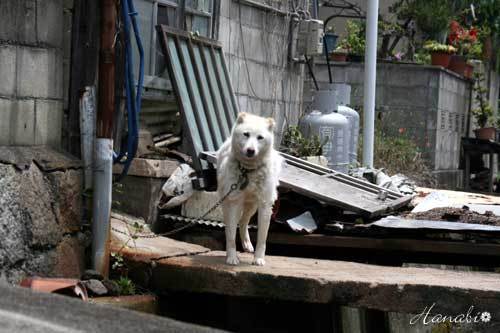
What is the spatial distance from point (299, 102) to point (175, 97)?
4747 millimetres

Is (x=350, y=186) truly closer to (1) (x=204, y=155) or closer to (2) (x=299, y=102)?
(1) (x=204, y=155)

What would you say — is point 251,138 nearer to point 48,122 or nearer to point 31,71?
point 48,122

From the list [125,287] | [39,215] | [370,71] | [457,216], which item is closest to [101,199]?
[39,215]

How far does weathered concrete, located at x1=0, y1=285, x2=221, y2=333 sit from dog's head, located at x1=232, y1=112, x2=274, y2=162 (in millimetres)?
3088

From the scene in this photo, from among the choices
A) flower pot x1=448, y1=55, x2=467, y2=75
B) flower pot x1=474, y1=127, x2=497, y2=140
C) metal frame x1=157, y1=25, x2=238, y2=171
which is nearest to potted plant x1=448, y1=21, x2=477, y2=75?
flower pot x1=448, y1=55, x2=467, y2=75

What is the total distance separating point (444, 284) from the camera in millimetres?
6062

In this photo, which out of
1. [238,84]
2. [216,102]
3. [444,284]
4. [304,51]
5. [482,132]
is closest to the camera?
[444,284]

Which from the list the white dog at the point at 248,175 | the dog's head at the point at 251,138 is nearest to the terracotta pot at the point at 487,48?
the white dog at the point at 248,175

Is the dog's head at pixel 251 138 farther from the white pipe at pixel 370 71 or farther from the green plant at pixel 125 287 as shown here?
the white pipe at pixel 370 71

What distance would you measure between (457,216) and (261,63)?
3.57 metres

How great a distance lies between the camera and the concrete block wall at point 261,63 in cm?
986

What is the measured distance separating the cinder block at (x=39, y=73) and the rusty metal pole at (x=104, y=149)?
31 centimetres

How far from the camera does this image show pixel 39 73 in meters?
6.25

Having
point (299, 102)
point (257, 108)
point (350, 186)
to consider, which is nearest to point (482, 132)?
point (299, 102)
